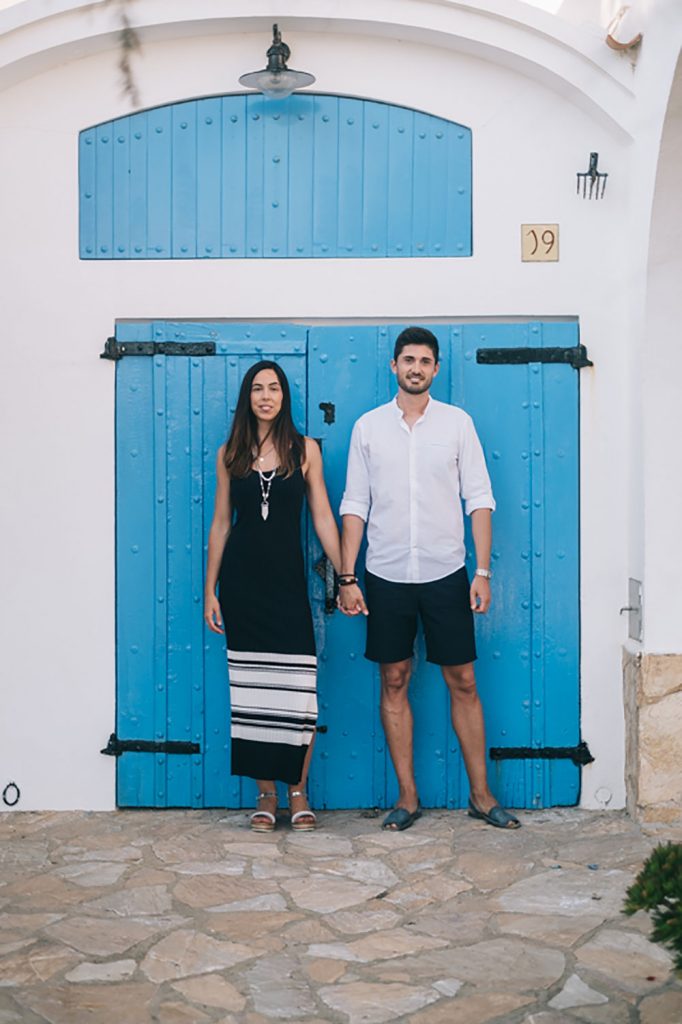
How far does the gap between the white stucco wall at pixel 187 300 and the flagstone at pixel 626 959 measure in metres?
1.46

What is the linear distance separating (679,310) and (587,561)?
107 centimetres

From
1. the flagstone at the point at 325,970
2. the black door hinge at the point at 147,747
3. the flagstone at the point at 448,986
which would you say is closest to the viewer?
the flagstone at the point at 448,986

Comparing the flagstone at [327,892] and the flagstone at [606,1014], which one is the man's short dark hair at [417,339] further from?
the flagstone at [606,1014]

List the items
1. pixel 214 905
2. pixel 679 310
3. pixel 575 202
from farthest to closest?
pixel 575 202 → pixel 679 310 → pixel 214 905

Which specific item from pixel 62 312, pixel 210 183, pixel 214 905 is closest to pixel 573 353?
pixel 210 183

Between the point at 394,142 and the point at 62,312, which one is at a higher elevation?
the point at 394,142

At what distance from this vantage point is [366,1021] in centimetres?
323

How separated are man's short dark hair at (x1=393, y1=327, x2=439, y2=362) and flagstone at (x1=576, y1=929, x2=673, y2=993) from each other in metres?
2.22

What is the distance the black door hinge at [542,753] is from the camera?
514 centimetres

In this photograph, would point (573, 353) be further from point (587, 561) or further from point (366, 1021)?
point (366, 1021)

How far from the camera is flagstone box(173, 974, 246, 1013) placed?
10.9 ft

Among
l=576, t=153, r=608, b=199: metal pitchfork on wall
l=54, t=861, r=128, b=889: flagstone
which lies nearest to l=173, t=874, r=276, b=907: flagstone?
l=54, t=861, r=128, b=889: flagstone

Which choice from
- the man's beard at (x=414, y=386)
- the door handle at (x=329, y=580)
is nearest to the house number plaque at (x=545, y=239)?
the man's beard at (x=414, y=386)

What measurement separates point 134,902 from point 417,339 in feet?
7.47
